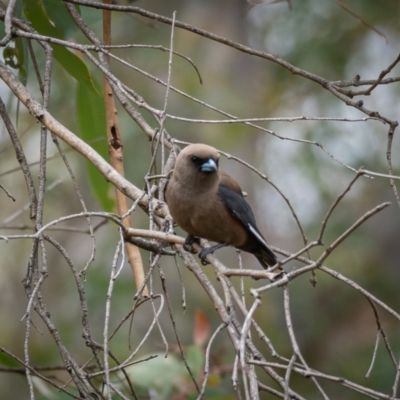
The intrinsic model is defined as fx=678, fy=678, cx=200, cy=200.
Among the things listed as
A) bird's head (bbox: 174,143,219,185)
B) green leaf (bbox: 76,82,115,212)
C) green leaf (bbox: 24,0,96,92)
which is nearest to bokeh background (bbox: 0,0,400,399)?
green leaf (bbox: 76,82,115,212)

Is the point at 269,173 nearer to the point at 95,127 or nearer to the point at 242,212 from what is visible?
the point at 95,127

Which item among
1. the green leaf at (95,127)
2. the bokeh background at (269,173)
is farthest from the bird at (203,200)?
the bokeh background at (269,173)

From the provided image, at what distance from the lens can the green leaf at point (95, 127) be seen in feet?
13.9

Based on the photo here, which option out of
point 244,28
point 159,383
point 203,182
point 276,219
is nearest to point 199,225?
point 203,182

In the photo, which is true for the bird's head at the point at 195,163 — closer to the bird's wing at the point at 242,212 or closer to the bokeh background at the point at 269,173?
the bird's wing at the point at 242,212

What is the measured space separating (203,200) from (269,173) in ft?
20.7

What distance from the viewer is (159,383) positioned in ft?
14.5

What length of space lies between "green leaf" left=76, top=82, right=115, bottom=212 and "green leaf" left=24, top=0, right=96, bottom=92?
0.45 metres

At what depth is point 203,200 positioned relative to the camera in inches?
149

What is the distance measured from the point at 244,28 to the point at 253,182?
8.40ft

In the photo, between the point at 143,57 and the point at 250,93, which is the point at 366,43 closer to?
the point at 250,93

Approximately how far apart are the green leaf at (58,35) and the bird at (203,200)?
0.67 meters

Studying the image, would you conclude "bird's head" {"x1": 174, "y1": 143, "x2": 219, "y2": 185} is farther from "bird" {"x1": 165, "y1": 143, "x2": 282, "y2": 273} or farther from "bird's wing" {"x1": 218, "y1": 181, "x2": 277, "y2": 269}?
"bird's wing" {"x1": 218, "y1": 181, "x2": 277, "y2": 269}

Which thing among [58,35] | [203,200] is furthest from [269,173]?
[58,35]
